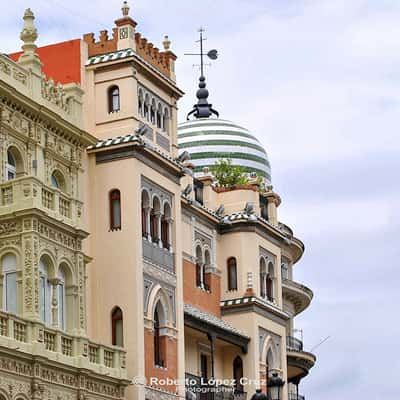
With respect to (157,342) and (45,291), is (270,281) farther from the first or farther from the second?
(45,291)

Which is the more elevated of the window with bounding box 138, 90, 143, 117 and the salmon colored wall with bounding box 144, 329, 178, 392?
the window with bounding box 138, 90, 143, 117

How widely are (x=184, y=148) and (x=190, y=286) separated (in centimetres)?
1252

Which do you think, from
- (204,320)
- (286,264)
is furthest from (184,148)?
(204,320)

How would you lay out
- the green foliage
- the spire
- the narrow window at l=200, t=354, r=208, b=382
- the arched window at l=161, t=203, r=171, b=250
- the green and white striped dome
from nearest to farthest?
the spire < the arched window at l=161, t=203, r=171, b=250 < the narrow window at l=200, t=354, r=208, b=382 < the green foliage < the green and white striped dome

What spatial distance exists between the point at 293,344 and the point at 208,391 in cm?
1057

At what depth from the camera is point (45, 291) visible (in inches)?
1527

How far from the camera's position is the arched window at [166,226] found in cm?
4488

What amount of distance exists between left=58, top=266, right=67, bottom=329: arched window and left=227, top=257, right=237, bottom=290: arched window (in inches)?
505

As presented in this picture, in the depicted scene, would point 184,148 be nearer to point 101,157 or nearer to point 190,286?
point 190,286

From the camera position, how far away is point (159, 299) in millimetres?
43719

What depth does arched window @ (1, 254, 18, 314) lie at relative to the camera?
124 feet

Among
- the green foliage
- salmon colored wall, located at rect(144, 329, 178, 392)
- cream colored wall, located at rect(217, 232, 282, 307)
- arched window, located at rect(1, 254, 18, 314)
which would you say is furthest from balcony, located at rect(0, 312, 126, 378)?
the green foliage

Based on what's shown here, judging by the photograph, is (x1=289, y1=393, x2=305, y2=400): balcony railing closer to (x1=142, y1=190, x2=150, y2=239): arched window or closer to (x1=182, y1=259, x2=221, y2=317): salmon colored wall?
(x1=182, y1=259, x2=221, y2=317): salmon colored wall

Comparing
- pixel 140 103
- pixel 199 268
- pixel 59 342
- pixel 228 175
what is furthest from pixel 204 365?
pixel 59 342
